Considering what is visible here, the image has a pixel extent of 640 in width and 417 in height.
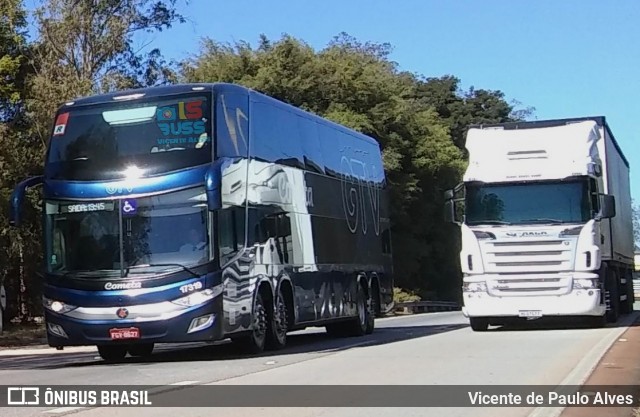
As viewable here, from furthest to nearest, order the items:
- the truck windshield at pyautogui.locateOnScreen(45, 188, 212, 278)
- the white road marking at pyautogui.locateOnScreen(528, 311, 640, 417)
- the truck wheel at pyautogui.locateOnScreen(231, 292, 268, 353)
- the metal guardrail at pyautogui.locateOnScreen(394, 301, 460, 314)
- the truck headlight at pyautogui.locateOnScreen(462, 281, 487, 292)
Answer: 1. the metal guardrail at pyautogui.locateOnScreen(394, 301, 460, 314)
2. the truck headlight at pyautogui.locateOnScreen(462, 281, 487, 292)
3. the truck wheel at pyautogui.locateOnScreen(231, 292, 268, 353)
4. the truck windshield at pyautogui.locateOnScreen(45, 188, 212, 278)
5. the white road marking at pyautogui.locateOnScreen(528, 311, 640, 417)

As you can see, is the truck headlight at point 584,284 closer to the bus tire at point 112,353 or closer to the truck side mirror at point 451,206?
the truck side mirror at point 451,206

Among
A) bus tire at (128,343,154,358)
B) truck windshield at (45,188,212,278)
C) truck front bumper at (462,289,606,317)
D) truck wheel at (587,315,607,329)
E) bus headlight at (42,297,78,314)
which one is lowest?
truck wheel at (587,315,607,329)

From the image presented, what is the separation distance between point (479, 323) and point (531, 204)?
3.11 metres

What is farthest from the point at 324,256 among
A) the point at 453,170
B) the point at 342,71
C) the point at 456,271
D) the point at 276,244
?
the point at 456,271

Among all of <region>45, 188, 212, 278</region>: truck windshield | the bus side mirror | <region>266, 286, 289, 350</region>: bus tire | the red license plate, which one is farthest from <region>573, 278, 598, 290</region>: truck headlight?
the bus side mirror

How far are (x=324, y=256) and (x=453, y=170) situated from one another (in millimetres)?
36089

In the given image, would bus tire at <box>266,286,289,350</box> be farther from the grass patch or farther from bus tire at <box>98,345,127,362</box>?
the grass patch

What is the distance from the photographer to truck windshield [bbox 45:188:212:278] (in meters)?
15.5

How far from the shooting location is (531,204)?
69.8ft

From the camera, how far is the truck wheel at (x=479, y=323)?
883 inches

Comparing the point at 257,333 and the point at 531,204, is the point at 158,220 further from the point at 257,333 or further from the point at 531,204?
the point at 531,204

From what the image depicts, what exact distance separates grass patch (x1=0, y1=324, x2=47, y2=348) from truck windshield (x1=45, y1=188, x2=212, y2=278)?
1153 cm

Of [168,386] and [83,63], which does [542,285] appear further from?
[83,63]

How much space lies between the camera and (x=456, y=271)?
61.8 m
